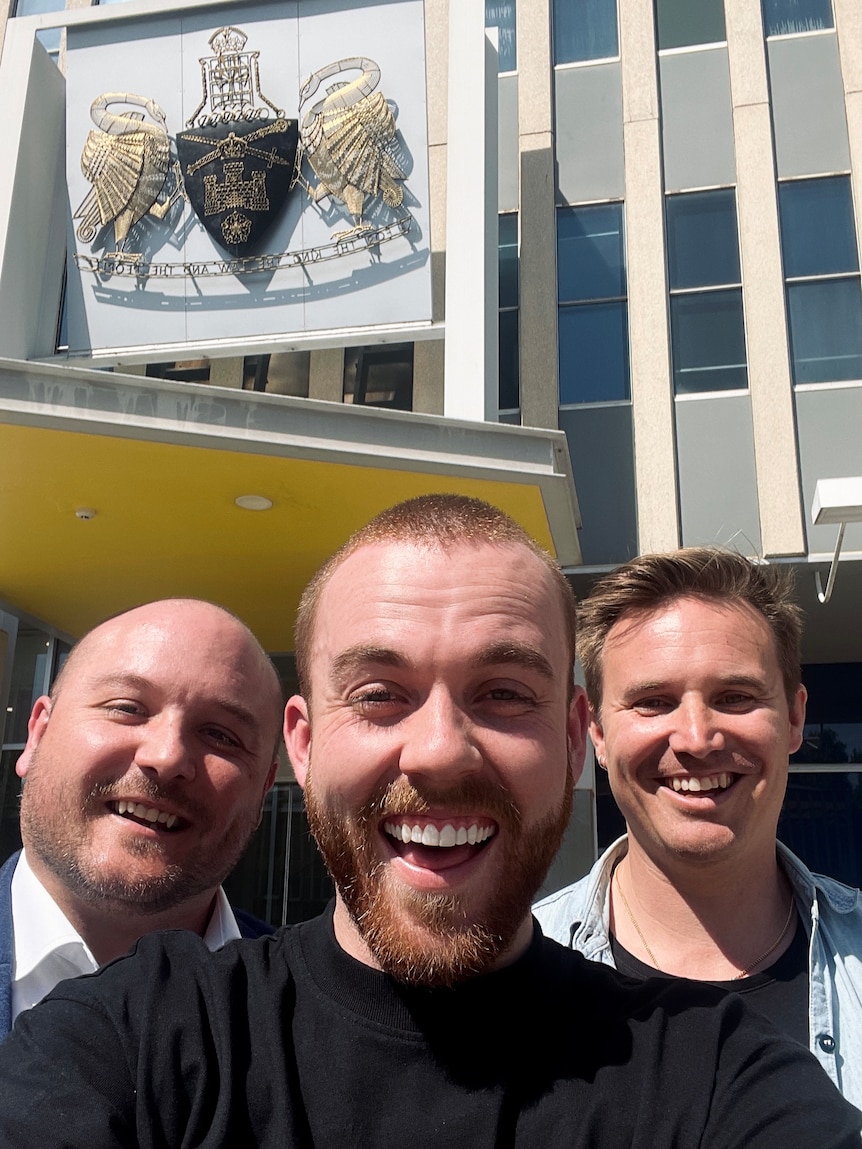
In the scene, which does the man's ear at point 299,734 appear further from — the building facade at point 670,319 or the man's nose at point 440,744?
the building facade at point 670,319

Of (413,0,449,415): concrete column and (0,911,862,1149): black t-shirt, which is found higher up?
(413,0,449,415): concrete column

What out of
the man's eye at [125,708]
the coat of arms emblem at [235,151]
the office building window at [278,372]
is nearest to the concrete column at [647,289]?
the office building window at [278,372]

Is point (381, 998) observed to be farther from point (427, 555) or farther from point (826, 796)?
point (826, 796)

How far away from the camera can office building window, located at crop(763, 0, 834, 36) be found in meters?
11.0

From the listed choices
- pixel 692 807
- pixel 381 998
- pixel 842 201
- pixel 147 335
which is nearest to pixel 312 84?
pixel 147 335

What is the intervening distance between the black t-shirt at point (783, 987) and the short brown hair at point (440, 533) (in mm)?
1102

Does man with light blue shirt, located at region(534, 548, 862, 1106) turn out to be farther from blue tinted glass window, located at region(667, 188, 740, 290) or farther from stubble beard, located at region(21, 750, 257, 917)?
blue tinted glass window, located at region(667, 188, 740, 290)

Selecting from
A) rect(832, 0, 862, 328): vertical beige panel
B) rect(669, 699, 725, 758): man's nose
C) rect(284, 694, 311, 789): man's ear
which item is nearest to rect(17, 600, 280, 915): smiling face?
rect(284, 694, 311, 789): man's ear

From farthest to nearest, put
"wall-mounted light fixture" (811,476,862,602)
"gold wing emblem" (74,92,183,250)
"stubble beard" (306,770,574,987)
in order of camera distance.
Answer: "gold wing emblem" (74,92,183,250), "wall-mounted light fixture" (811,476,862,602), "stubble beard" (306,770,574,987)

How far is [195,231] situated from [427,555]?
8.14 metres

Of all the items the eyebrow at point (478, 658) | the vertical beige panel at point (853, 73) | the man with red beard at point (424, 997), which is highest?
the vertical beige panel at point (853, 73)

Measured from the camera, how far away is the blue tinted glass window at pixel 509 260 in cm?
1080

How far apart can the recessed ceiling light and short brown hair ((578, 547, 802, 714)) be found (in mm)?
4520

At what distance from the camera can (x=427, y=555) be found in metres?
1.68
